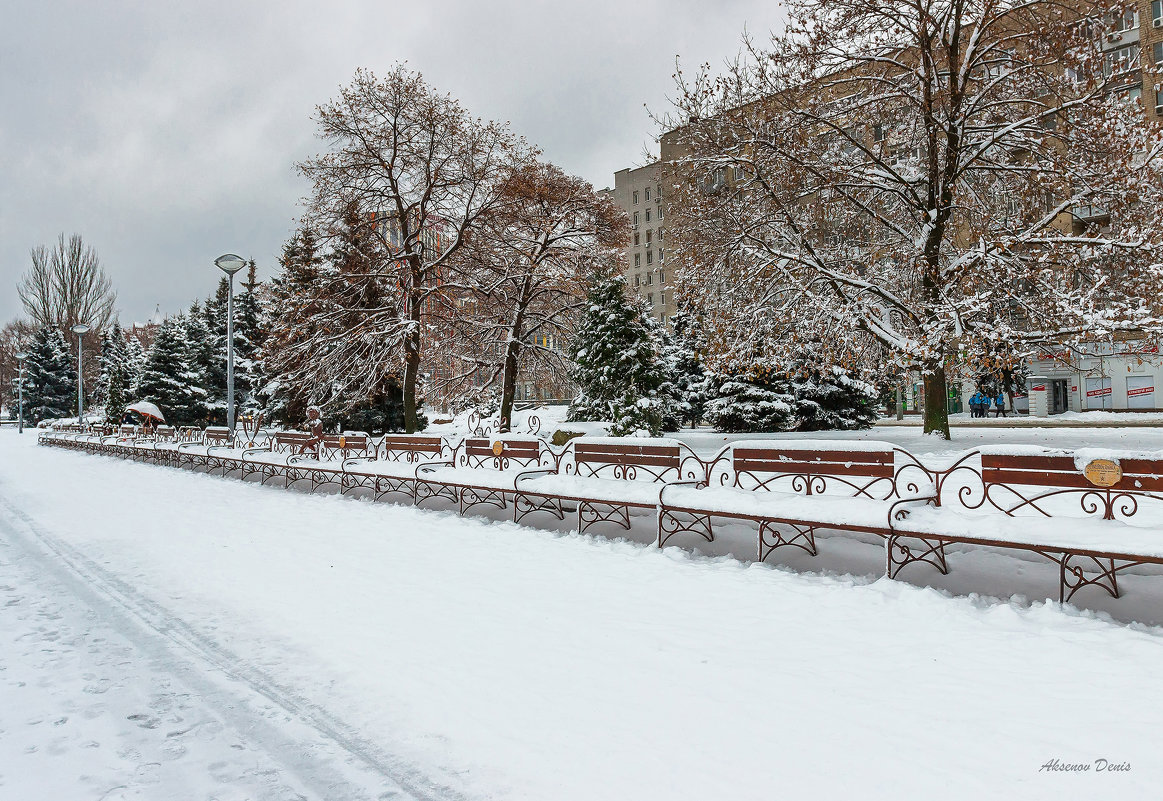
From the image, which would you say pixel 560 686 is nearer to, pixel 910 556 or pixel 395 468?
pixel 910 556

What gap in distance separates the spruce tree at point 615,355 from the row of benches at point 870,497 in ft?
32.5

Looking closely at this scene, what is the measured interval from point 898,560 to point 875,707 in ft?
9.76

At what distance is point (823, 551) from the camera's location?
6379 millimetres

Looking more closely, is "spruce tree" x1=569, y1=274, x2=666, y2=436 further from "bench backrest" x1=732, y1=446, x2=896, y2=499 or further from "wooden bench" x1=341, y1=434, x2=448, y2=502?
"bench backrest" x1=732, y1=446, x2=896, y2=499

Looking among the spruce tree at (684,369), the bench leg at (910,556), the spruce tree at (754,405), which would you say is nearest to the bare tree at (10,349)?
the spruce tree at (684,369)

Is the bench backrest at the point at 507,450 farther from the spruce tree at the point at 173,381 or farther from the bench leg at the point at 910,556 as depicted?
the spruce tree at the point at 173,381

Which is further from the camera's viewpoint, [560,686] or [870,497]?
[870,497]

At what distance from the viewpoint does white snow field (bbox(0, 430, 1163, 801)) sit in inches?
108

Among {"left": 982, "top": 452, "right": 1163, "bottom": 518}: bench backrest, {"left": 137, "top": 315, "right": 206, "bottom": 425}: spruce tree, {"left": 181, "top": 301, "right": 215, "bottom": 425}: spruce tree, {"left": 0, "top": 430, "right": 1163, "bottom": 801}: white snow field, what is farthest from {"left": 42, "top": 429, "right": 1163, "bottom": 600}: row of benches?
{"left": 181, "top": 301, "right": 215, "bottom": 425}: spruce tree

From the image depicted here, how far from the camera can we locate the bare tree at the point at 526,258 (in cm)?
2075

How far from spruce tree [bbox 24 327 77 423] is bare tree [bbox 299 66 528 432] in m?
52.4

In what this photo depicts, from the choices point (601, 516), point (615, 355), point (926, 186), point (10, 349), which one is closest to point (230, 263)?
point (615, 355)

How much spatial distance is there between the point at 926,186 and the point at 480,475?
36.0 feet

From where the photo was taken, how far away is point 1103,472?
4.97 metres
